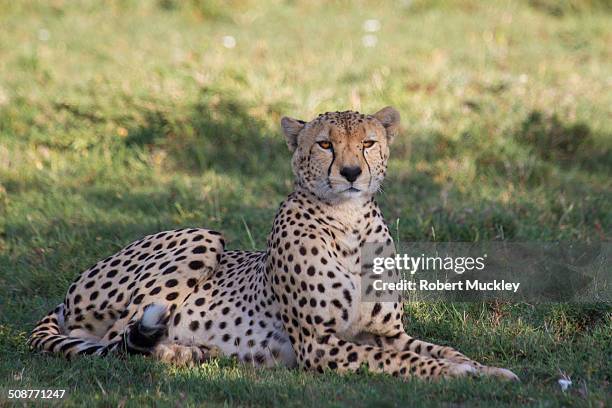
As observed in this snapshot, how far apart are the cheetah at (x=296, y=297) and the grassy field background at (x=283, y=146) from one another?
13 cm

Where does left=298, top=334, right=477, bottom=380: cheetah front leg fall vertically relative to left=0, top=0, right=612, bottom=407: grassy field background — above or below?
above

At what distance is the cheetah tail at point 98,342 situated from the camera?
4.41 metres

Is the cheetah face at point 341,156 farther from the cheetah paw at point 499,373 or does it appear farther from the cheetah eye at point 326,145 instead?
the cheetah paw at point 499,373

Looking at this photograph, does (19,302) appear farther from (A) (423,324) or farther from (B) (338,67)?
(B) (338,67)

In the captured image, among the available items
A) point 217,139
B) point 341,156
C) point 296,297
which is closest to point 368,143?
point 341,156

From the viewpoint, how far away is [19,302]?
5.81 meters

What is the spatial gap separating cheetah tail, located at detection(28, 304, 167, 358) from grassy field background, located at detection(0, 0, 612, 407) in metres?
0.07

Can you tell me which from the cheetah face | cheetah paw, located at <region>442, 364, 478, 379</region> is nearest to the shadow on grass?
the cheetah face

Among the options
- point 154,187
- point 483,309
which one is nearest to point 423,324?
point 483,309

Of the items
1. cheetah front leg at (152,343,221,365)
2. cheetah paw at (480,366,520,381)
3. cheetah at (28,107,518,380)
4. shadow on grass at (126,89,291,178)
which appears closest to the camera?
cheetah paw at (480,366,520,381)

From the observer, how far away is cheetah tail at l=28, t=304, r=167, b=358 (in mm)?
4414

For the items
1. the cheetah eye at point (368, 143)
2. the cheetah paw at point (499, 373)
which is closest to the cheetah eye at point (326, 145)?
the cheetah eye at point (368, 143)

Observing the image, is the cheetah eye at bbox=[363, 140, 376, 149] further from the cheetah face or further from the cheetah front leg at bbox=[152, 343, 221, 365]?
the cheetah front leg at bbox=[152, 343, 221, 365]

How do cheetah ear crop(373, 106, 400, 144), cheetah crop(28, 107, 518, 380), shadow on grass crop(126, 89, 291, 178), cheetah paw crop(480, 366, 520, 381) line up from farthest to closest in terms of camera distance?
shadow on grass crop(126, 89, 291, 178), cheetah ear crop(373, 106, 400, 144), cheetah crop(28, 107, 518, 380), cheetah paw crop(480, 366, 520, 381)
